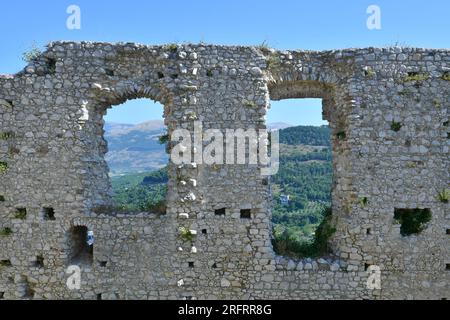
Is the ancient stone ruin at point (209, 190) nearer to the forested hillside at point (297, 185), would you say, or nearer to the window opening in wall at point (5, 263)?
the window opening in wall at point (5, 263)

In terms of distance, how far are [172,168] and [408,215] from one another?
226 inches

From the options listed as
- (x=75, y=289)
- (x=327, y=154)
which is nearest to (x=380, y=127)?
(x=75, y=289)

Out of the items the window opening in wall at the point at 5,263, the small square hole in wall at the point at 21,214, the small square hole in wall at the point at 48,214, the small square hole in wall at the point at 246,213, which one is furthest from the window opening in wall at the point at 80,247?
the small square hole in wall at the point at 246,213

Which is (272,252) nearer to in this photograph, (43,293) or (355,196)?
(355,196)

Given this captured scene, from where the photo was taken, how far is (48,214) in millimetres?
9469

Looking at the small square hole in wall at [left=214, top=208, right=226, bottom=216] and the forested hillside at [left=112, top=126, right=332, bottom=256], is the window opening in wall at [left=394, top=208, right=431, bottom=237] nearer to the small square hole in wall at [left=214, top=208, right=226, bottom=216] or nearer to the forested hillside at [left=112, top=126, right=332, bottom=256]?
the small square hole in wall at [left=214, top=208, right=226, bottom=216]

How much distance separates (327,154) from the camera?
228 ft

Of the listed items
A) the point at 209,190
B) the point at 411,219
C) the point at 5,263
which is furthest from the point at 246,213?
the point at 5,263

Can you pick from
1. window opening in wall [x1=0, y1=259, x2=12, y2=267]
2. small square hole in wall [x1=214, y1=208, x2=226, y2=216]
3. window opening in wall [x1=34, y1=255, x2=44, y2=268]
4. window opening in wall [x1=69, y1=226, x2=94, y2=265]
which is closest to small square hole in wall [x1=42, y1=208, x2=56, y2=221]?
window opening in wall [x1=69, y1=226, x2=94, y2=265]

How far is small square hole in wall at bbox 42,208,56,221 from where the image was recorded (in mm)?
9383

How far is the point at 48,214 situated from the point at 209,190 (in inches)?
152

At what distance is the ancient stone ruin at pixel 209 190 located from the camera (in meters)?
9.33

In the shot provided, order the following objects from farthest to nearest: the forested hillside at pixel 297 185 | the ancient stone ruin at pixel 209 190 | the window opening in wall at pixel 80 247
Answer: the forested hillside at pixel 297 185 < the window opening in wall at pixel 80 247 < the ancient stone ruin at pixel 209 190

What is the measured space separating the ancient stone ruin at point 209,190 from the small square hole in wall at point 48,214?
0.02 metres
